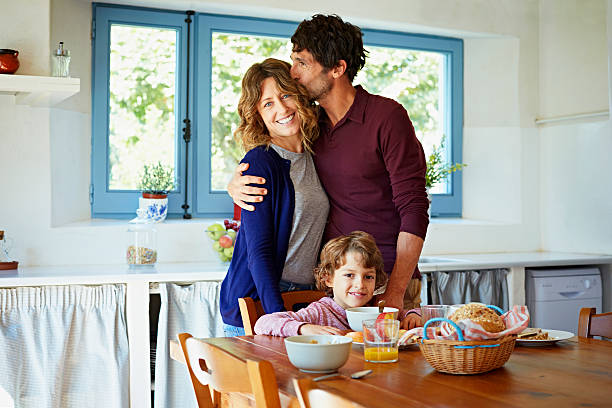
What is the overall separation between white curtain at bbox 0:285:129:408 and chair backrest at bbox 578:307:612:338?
65.8 inches

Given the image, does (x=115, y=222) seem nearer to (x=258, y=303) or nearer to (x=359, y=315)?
(x=258, y=303)

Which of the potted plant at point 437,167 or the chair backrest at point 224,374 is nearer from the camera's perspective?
the chair backrest at point 224,374

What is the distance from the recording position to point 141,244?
9.95ft

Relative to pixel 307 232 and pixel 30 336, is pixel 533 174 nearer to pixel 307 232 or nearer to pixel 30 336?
pixel 307 232

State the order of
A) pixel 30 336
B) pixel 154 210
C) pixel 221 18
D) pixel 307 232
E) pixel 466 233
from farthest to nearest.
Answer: pixel 466 233, pixel 221 18, pixel 154 210, pixel 30 336, pixel 307 232

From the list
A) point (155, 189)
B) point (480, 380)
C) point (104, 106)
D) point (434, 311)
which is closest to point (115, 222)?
point (155, 189)

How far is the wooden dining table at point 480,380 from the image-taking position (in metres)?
1.09

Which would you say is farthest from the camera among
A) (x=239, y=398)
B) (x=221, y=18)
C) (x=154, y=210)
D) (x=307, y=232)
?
(x=221, y=18)

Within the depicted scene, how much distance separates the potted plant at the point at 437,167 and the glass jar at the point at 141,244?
4.84ft

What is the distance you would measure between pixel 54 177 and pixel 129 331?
81 cm

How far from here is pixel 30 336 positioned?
8.48ft

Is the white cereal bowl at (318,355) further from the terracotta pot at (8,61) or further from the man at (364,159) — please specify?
the terracotta pot at (8,61)

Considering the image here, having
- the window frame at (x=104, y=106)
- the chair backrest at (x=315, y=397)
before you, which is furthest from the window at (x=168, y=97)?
the chair backrest at (x=315, y=397)

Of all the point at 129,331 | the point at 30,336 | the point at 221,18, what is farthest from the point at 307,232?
the point at 221,18
